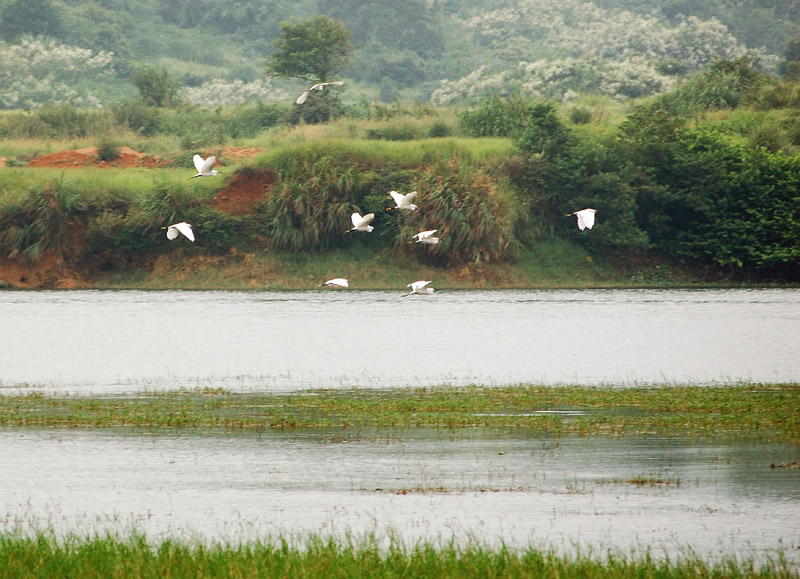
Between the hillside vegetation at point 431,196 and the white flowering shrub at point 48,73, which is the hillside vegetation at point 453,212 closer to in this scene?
the hillside vegetation at point 431,196

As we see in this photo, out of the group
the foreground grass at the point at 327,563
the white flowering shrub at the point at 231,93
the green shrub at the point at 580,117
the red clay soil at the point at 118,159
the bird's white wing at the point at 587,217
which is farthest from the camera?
the white flowering shrub at the point at 231,93

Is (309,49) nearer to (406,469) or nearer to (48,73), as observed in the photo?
(48,73)

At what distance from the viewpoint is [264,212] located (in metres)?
58.9

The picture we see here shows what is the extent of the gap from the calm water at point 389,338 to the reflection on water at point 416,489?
23.7 ft

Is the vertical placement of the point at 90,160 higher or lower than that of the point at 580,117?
lower

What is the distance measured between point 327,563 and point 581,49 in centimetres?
11427

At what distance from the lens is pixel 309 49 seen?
75.6m

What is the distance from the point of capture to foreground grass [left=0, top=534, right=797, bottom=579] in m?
11.1

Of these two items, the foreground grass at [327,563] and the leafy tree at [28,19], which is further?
the leafy tree at [28,19]

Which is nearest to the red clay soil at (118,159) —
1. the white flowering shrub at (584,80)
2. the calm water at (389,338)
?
the calm water at (389,338)

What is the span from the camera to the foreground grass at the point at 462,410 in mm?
19453

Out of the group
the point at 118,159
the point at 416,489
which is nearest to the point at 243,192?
the point at 118,159

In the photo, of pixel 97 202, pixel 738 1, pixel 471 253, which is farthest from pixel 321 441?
pixel 738 1

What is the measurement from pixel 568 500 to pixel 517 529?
1427 millimetres
